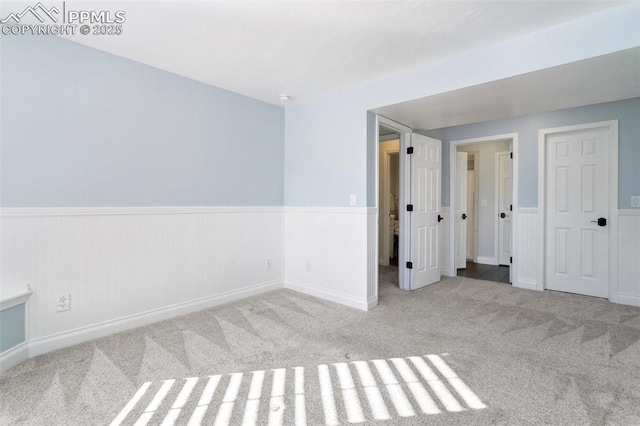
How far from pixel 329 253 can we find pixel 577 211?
3.11 meters

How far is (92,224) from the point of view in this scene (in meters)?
2.43

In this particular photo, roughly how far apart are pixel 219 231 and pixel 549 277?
4.19m

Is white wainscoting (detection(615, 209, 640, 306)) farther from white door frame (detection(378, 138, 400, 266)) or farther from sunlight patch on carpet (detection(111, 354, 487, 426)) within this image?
white door frame (detection(378, 138, 400, 266))

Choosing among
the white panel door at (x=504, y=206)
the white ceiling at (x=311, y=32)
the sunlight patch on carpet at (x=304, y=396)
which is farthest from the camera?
the white panel door at (x=504, y=206)

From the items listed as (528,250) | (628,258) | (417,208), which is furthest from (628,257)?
(417,208)

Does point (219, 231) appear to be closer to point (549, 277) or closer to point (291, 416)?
point (291, 416)

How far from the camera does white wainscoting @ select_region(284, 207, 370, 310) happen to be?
3.19 meters

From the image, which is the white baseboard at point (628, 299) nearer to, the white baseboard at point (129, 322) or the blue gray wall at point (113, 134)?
the white baseboard at point (129, 322)

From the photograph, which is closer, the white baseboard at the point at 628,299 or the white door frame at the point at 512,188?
the white baseboard at the point at 628,299

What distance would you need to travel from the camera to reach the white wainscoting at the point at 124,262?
216cm

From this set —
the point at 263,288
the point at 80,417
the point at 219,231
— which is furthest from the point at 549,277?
the point at 80,417

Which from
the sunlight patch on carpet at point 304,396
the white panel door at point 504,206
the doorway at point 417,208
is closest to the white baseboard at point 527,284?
the doorway at point 417,208

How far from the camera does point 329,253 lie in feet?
11.4

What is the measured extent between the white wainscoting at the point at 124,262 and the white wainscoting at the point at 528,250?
3408 millimetres
